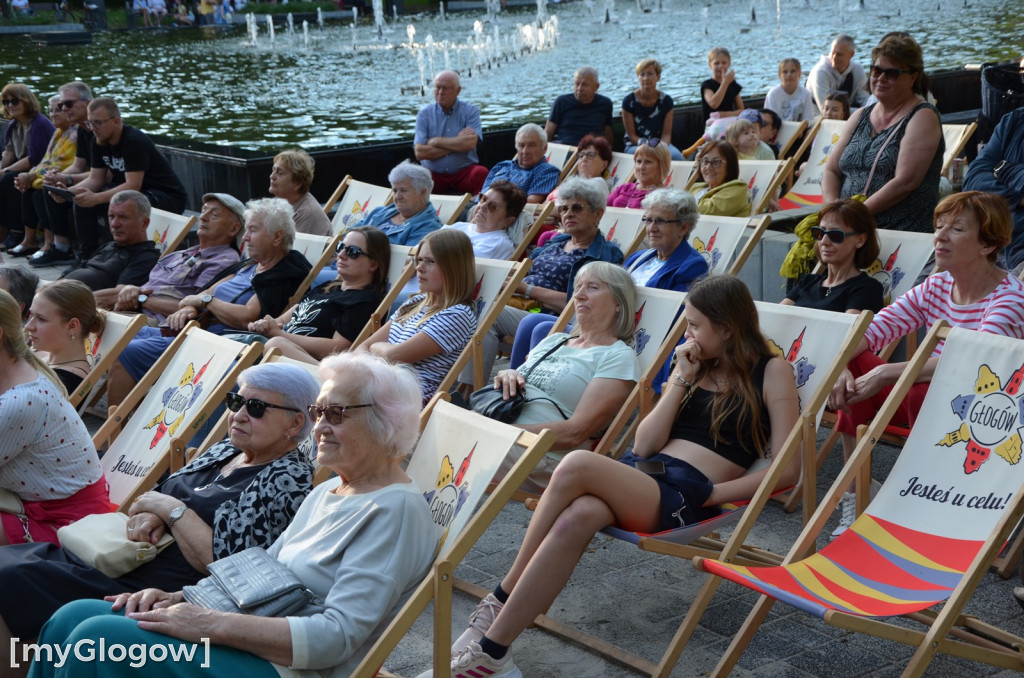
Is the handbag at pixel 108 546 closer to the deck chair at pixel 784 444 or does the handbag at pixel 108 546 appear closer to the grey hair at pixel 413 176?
the deck chair at pixel 784 444

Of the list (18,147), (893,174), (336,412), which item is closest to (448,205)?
(893,174)

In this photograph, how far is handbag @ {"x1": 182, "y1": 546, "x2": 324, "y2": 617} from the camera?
276cm

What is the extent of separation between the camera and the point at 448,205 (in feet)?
24.0

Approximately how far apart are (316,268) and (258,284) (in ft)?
1.14

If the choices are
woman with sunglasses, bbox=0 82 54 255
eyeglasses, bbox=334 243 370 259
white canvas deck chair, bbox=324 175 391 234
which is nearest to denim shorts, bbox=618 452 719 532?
eyeglasses, bbox=334 243 370 259

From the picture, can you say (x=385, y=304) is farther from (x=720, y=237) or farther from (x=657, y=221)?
(x=720, y=237)

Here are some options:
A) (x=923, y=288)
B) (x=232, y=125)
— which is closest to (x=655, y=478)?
(x=923, y=288)

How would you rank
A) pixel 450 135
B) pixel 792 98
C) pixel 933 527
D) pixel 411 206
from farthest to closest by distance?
pixel 792 98 → pixel 450 135 → pixel 411 206 → pixel 933 527

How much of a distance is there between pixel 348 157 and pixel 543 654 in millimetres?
6753

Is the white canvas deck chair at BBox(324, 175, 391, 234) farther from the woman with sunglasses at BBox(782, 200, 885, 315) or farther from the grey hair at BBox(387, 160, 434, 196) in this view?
the woman with sunglasses at BBox(782, 200, 885, 315)

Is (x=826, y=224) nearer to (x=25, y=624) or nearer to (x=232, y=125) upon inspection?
(x=25, y=624)

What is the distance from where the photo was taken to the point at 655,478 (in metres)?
3.55

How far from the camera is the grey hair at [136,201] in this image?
22.5 ft

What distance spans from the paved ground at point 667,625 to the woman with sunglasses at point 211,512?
0.65 metres
